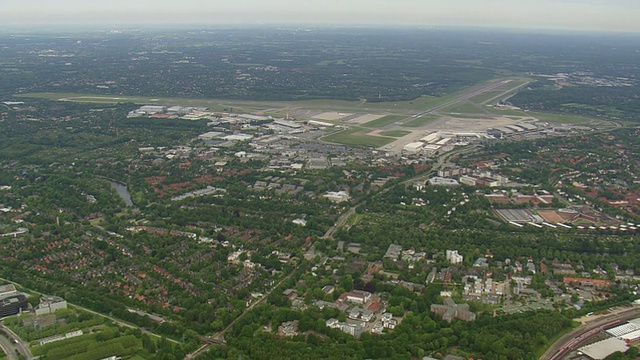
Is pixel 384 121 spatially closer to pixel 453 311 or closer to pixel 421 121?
pixel 421 121

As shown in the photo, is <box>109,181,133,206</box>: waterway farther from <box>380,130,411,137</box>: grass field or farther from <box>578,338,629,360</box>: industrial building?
<box>380,130,411,137</box>: grass field

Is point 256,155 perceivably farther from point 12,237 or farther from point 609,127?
point 609,127

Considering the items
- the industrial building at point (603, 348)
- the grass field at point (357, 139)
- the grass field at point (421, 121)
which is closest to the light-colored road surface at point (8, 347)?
the industrial building at point (603, 348)

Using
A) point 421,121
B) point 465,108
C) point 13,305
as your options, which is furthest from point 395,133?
point 13,305

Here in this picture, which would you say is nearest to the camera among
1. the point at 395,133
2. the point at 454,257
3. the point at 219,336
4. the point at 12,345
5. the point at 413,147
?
the point at 12,345

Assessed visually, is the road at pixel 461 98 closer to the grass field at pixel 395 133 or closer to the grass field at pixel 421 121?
the grass field at pixel 421 121
